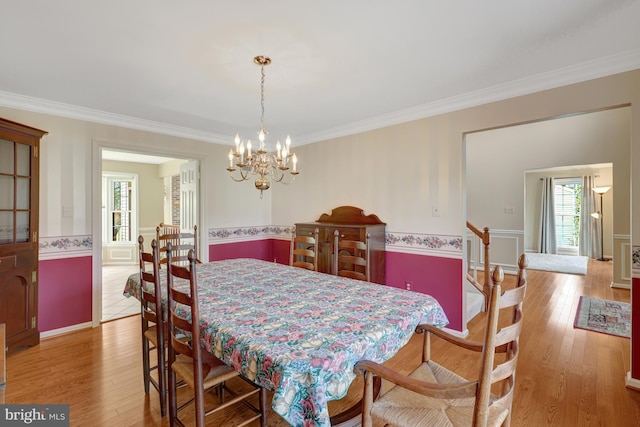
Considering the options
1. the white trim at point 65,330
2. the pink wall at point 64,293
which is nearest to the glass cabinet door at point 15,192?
the pink wall at point 64,293

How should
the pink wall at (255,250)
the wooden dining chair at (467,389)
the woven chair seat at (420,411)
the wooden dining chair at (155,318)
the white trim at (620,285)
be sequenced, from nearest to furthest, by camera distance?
the wooden dining chair at (467,389)
the woven chair seat at (420,411)
the wooden dining chair at (155,318)
the pink wall at (255,250)
the white trim at (620,285)

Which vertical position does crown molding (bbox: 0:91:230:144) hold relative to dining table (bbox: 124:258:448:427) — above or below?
above

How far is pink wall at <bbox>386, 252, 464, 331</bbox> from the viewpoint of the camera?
300 centimetres

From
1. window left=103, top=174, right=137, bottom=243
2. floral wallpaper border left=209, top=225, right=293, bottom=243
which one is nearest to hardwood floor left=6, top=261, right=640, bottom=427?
floral wallpaper border left=209, top=225, right=293, bottom=243

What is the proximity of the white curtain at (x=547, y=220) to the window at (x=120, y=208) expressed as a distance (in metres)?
9.82

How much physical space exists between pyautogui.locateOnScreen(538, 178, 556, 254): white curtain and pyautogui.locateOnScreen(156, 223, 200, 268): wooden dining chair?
26.8 ft

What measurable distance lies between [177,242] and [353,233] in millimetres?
1875

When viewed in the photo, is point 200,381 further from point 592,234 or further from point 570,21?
point 592,234

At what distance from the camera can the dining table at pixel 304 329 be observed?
1.05 metres

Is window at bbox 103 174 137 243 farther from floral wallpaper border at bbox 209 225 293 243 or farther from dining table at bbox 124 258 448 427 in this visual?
dining table at bbox 124 258 448 427

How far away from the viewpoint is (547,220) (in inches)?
294

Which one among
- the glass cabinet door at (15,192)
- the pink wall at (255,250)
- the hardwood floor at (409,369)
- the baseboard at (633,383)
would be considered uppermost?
the glass cabinet door at (15,192)

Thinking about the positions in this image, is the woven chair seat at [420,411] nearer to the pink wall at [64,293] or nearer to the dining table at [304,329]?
the dining table at [304,329]

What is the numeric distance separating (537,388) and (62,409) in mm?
3192
